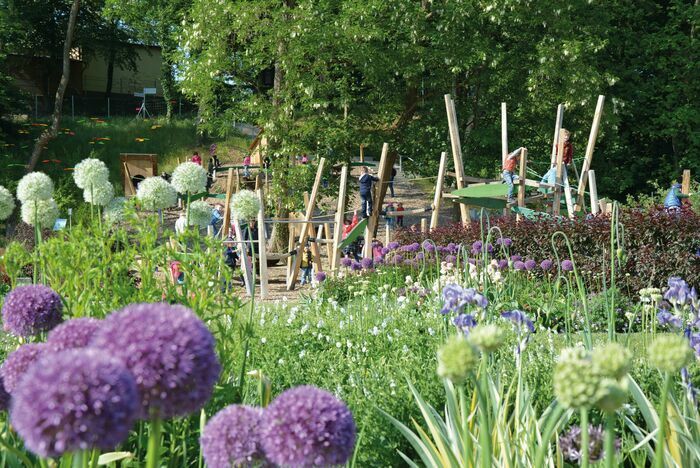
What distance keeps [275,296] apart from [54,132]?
1561 cm

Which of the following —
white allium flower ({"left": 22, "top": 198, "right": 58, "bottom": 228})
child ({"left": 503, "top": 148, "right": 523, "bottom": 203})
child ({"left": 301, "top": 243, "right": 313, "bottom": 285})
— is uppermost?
child ({"left": 503, "top": 148, "right": 523, "bottom": 203})

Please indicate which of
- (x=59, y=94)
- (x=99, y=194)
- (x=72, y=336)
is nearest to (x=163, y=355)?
(x=72, y=336)

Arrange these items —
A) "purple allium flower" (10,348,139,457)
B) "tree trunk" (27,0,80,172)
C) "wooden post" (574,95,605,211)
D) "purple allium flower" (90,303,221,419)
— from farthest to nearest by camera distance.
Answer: "tree trunk" (27,0,80,172)
"wooden post" (574,95,605,211)
"purple allium flower" (90,303,221,419)
"purple allium flower" (10,348,139,457)

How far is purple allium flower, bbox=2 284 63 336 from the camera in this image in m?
2.09

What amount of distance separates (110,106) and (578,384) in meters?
38.3

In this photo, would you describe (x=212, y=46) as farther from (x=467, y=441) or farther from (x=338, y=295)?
(x=467, y=441)

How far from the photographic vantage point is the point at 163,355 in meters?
1.21

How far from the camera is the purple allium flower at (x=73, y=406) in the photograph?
1.06 m

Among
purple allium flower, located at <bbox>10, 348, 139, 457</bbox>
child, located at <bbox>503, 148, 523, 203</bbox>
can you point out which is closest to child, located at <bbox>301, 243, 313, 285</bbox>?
child, located at <bbox>503, 148, 523, 203</bbox>

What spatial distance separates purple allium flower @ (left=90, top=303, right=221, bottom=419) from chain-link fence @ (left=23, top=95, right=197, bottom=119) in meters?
34.2

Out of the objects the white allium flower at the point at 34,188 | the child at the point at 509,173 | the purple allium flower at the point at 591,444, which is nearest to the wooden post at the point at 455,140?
the child at the point at 509,173

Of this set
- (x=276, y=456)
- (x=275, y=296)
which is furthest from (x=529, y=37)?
(x=276, y=456)

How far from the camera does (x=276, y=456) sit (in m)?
1.32

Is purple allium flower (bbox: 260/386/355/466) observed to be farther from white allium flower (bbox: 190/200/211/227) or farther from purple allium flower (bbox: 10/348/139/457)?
white allium flower (bbox: 190/200/211/227)
